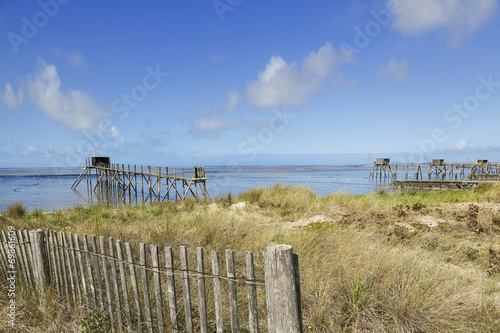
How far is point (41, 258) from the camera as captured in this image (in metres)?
4.23

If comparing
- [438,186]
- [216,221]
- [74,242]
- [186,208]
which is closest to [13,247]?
[74,242]

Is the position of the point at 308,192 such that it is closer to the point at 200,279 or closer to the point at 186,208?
the point at 186,208

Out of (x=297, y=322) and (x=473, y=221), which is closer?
(x=297, y=322)

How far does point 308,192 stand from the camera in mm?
13055

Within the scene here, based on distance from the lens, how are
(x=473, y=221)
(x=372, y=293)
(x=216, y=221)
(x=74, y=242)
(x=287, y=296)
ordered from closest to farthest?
1. (x=287, y=296)
2. (x=372, y=293)
3. (x=74, y=242)
4. (x=216, y=221)
5. (x=473, y=221)

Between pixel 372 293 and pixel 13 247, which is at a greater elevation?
pixel 13 247

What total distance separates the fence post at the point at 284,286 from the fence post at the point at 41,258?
4024 mm

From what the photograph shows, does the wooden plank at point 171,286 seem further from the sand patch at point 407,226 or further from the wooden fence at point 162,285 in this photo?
the sand patch at point 407,226

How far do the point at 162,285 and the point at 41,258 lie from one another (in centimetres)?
199

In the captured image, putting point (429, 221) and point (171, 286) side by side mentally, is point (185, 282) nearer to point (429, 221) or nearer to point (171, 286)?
point (171, 286)

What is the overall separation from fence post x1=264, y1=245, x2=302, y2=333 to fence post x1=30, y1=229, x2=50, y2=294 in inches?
158

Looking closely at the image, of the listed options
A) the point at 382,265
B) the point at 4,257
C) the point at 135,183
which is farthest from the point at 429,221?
the point at 135,183

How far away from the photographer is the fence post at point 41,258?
4.22 meters

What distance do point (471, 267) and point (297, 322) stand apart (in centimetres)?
465
